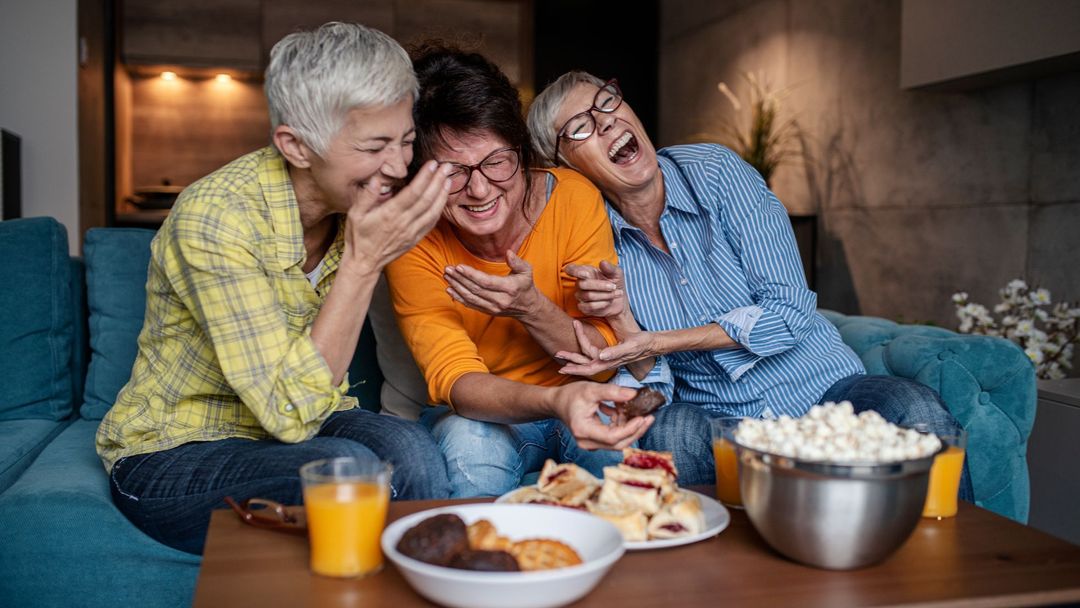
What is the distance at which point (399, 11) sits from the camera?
5766mm

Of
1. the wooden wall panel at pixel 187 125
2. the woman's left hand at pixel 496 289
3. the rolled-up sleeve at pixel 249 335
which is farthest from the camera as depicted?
the wooden wall panel at pixel 187 125

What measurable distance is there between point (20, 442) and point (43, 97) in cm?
311

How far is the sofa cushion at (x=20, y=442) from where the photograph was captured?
74.2 inches

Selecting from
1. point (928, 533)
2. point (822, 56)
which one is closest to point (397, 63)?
point (928, 533)

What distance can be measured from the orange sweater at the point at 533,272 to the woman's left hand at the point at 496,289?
0.52 ft

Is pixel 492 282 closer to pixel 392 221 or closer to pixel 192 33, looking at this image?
pixel 392 221

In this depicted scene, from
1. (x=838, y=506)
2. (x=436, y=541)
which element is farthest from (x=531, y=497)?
(x=838, y=506)

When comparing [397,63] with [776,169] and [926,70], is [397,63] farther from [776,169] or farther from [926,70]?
[776,169]

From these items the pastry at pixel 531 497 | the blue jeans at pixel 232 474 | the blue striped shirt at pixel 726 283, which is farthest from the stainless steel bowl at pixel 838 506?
the blue striped shirt at pixel 726 283

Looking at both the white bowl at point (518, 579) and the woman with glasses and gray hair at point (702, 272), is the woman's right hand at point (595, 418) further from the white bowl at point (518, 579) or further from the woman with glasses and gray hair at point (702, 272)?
the woman with glasses and gray hair at point (702, 272)

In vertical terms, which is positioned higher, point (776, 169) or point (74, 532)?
point (776, 169)

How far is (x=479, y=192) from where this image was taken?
1.80 m

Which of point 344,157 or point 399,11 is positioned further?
point 399,11

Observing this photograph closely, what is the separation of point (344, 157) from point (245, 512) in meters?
0.63
